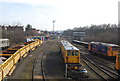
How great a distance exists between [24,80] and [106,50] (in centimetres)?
1543

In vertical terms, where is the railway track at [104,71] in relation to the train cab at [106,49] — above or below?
below

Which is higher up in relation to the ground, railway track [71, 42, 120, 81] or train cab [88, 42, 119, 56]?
train cab [88, 42, 119, 56]

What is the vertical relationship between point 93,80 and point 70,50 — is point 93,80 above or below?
below

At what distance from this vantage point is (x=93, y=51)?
29781 mm

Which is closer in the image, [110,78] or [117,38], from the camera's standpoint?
[110,78]

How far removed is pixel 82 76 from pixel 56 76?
8.37 feet

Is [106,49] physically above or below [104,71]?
above

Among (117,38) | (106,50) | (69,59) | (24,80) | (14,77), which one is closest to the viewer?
(24,80)

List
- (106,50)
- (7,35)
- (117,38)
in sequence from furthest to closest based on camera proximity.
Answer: (7,35)
(117,38)
(106,50)

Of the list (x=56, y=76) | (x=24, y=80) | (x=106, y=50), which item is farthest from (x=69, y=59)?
(x=106, y=50)

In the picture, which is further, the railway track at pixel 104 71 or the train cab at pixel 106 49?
the train cab at pixel 106 49

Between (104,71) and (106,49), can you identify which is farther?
(106,49)

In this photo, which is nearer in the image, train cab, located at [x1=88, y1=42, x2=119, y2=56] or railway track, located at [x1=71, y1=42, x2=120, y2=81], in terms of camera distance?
railway track, located at [x1=71, y1=42, x2=120, y2=81]

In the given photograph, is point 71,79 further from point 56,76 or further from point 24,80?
point 24,80
